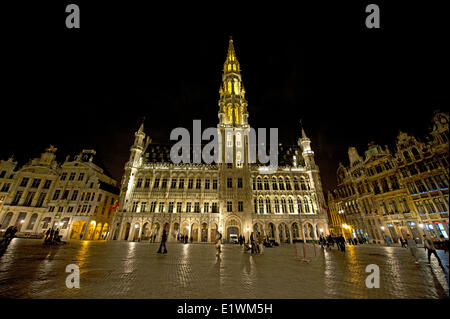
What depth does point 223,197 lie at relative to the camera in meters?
31.3

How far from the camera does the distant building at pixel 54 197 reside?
3041 cm

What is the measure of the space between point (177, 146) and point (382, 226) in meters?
42.5

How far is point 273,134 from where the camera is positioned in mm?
39938

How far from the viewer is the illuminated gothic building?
19.3 m

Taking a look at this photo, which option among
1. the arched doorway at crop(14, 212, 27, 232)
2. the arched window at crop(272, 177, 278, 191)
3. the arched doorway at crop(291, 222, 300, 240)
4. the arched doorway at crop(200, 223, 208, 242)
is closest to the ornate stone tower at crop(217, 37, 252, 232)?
the arched doorway at crop(200, 223, 208, 242)

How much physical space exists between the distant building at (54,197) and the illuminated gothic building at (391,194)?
48.2m

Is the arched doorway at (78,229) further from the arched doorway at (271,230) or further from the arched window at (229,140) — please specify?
the arched doorway at (271,230)

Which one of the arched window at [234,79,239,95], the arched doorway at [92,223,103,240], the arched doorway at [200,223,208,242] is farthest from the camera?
the arched window at [234,79,239,95]

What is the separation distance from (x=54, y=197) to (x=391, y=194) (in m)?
61.8

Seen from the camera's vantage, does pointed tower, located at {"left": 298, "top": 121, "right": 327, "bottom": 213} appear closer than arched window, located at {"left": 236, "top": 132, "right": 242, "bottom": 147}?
Yes

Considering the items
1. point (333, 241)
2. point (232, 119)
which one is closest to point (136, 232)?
point (232, 119)

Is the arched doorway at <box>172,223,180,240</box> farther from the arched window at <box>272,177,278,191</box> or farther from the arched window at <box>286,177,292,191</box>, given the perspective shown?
the arched window at <box>286,177,292,191</box>

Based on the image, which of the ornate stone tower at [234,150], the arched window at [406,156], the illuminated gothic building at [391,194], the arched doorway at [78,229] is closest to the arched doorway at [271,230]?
the ornate stone tower at [234,150]

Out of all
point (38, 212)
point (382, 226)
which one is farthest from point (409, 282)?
point (38, 212)
